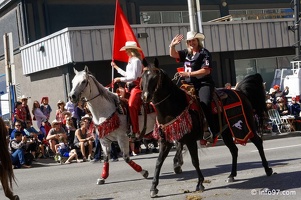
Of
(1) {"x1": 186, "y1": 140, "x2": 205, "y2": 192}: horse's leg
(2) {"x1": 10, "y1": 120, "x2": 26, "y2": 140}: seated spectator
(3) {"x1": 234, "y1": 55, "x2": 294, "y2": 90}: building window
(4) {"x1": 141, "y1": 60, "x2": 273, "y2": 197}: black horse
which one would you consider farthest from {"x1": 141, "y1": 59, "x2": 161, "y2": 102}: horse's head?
(3) {"x1": 234, "y1": 55, "x2": 294, "y2": 90}: building window

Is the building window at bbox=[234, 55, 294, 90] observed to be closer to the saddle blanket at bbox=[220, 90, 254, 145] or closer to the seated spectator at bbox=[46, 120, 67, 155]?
the seated spectator at bbox=[46, 120, 67, 155]

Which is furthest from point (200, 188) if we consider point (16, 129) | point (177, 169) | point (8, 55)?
point (8, 55)

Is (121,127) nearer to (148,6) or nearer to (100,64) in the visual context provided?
(100,64)

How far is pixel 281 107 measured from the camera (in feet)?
74.4

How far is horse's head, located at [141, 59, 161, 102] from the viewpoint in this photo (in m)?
8.67

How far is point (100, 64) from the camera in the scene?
2400 centimetres

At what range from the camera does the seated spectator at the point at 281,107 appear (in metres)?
22.6

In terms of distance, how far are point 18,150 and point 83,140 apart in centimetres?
197

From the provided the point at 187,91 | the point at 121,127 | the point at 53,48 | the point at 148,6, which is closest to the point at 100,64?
the point at 53,48

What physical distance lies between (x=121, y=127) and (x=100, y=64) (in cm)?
1328

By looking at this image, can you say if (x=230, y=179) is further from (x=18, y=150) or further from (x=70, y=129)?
(x=70, y=129)

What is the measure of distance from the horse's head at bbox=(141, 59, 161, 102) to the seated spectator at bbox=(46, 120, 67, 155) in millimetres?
9116

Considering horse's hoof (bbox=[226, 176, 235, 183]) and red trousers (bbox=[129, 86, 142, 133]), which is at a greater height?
red trousers (bbox=[129, 86, 142, 133])

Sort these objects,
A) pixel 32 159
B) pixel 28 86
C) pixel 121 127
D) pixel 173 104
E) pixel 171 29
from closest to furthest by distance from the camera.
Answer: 1. pixel 173 104
2. pixel 121 127
3. pixel 32 159
4. pixel 171 29
5. pixel 28 86
